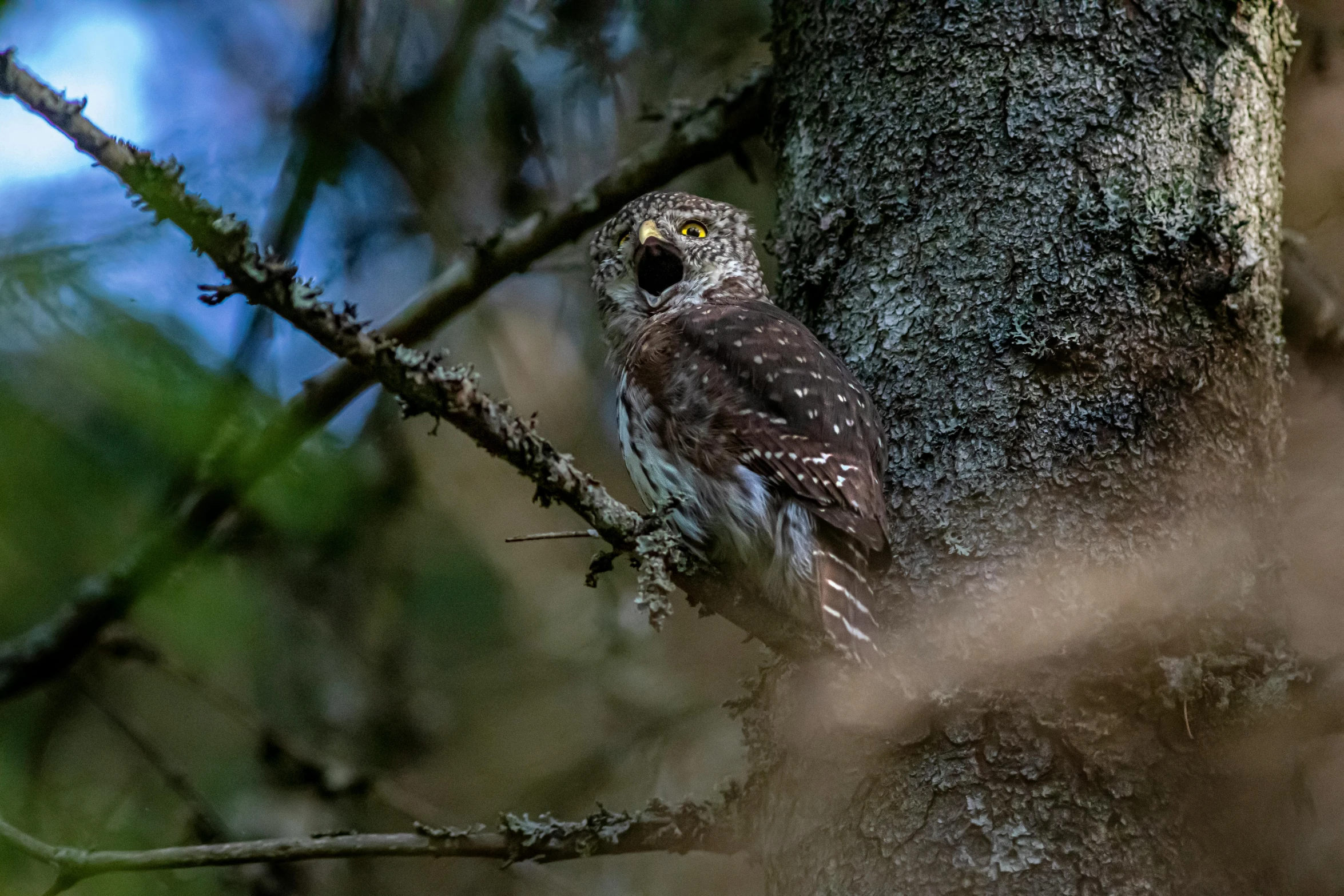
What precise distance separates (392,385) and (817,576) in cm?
118

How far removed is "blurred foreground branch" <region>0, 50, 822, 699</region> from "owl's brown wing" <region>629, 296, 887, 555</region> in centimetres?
41

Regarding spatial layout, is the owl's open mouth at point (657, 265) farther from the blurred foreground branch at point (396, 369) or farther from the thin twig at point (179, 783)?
the thin twig at point (179, 783)

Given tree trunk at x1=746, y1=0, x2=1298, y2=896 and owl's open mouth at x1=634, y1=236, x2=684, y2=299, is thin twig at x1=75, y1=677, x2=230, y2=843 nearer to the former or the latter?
tree trunk at x1=746, y1=0, x2=1298, y2=896

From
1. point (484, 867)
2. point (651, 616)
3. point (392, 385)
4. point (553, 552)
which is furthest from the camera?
point (553, 552)

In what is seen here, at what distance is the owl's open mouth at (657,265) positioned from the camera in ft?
12.8

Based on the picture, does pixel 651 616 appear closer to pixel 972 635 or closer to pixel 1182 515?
pixel 972 635

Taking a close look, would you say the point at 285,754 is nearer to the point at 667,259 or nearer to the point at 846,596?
the point at 846,596

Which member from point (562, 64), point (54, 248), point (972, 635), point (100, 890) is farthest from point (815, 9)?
point (100, 890)

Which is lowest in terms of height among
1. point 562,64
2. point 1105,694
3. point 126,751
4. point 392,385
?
point 1105,694

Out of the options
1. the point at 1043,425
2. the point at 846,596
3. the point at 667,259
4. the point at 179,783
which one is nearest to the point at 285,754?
the point at 179,783

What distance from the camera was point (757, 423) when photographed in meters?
2.87

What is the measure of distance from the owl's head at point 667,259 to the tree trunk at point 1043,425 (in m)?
0.87

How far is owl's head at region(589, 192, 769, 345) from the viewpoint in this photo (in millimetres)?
3883

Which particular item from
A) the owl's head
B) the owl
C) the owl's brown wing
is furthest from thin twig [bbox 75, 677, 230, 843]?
the owl's head
